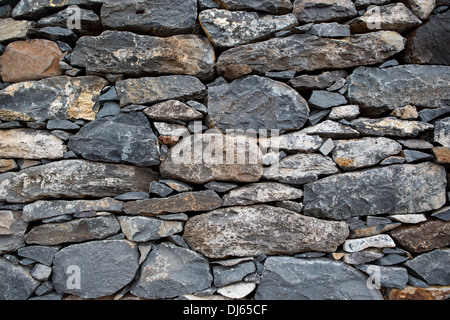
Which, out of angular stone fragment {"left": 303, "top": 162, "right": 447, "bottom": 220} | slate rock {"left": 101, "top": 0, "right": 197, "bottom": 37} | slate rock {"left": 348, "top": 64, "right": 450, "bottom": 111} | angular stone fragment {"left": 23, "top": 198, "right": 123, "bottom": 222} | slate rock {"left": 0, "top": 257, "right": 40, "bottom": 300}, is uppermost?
slate rock {"left": 101, "top": 0, "right": 197, "bottom": 37}

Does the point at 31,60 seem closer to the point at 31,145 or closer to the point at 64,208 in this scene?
the point at 31,145

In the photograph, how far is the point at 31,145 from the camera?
207 centimetres

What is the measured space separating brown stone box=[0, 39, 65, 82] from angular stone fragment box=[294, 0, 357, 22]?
79.6 inches

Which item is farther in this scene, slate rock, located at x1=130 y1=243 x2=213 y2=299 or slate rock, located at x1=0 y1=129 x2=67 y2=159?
slate rock, located at x1=0 y1=129 x2=67 y2=159

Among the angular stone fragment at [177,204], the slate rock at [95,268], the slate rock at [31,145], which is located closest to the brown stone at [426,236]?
the angular stone fragment at [177,204]

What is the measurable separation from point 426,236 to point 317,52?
5.44ft

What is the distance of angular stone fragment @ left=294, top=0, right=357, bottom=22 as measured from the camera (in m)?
2.13

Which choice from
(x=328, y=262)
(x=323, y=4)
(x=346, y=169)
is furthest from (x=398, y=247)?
(x=323, y=4)

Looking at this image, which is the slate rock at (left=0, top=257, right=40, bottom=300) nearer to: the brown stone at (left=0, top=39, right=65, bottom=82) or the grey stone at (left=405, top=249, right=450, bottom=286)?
the brown stone at (left=0, top=39, right=65, bottom=82)

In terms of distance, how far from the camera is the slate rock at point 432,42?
2086 mm

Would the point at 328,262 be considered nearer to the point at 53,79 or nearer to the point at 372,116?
the point at 372,116

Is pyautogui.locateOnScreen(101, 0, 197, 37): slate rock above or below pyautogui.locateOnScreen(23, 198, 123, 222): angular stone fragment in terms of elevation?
above

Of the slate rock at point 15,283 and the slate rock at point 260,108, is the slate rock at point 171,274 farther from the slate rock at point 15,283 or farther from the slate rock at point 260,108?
the slate rock at point 260,108

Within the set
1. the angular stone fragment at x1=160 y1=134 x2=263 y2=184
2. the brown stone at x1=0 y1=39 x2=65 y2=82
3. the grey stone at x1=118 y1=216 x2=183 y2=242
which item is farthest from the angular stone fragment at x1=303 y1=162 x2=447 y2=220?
the brown stone at x1=0 y1=39 x2=65 y2=82
